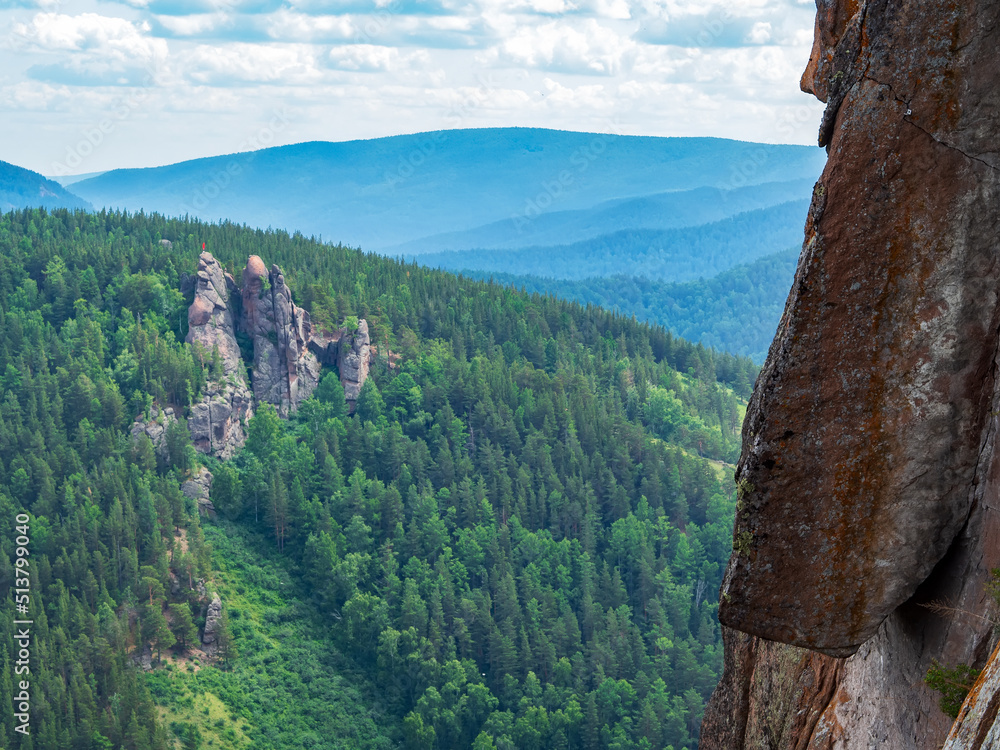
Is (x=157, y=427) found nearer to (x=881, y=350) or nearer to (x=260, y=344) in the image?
(x=260, y=344)

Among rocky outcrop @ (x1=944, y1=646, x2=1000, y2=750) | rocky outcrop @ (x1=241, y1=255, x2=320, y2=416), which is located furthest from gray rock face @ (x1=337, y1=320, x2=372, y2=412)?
rocky outcrop @ (x1=944, y1=646, x2=1000, y2=750)

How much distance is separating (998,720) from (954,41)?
7294 mm

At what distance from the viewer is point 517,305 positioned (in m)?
177

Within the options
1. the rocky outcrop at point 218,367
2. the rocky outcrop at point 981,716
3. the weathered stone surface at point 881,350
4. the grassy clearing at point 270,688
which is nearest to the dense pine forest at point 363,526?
the grassy clearing at point 270,688

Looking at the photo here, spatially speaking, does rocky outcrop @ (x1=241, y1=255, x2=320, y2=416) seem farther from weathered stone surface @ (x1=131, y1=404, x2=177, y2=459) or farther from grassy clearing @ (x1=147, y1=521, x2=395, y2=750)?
grassy clearing @ (x1=147, y1=521, x2=395, y2=750)

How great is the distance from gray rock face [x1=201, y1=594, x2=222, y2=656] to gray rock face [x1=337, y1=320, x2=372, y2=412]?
48.2 metres

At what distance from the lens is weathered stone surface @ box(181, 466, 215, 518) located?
120m

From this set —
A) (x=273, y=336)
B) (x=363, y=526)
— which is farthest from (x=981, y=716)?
(x=273, y=336)

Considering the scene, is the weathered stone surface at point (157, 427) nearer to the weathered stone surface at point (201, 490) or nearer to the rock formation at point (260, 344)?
the weathered stone surface at point (201, 490)

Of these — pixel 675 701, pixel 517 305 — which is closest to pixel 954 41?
pixel 675 701

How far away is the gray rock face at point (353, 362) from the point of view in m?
144

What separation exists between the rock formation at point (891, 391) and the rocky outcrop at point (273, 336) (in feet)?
427

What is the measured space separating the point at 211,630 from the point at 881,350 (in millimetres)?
96193

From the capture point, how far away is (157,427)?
410 ft
